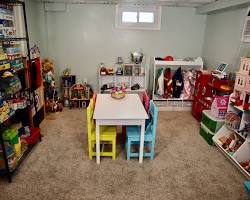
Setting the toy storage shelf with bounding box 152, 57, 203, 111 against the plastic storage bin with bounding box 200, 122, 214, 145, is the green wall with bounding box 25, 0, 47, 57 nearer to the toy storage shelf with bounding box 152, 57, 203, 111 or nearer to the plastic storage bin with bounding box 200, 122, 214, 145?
the toy storage shelf with bounding box 152, 57, 203, 111

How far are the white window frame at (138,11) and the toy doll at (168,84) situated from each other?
1.04m

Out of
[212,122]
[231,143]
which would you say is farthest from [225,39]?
[231,143]

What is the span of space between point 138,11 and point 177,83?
5.98 ft

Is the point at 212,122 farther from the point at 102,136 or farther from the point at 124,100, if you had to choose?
the point at 102,136

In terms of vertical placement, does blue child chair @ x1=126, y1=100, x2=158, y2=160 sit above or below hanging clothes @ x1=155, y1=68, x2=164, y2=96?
below

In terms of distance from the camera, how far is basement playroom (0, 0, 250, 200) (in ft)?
7.57

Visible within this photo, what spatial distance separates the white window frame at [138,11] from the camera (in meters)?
4.40

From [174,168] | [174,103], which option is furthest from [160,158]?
[174,103]

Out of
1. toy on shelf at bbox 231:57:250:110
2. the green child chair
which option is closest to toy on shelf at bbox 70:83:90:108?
the green child chair

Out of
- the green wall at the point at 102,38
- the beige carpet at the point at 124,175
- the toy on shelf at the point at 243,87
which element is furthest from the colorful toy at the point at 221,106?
the green wall at the point at 102,38

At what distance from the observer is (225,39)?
3.81m

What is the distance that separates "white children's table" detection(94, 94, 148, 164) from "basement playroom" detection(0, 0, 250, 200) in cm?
1

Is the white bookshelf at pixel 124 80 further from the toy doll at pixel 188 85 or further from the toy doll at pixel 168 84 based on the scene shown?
the toy doll at pixel 188 85

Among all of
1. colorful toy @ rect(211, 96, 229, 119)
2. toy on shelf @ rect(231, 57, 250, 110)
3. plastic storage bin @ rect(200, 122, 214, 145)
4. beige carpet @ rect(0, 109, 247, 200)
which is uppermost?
toy on shelf @ rect(231, 57, 250, 110)
